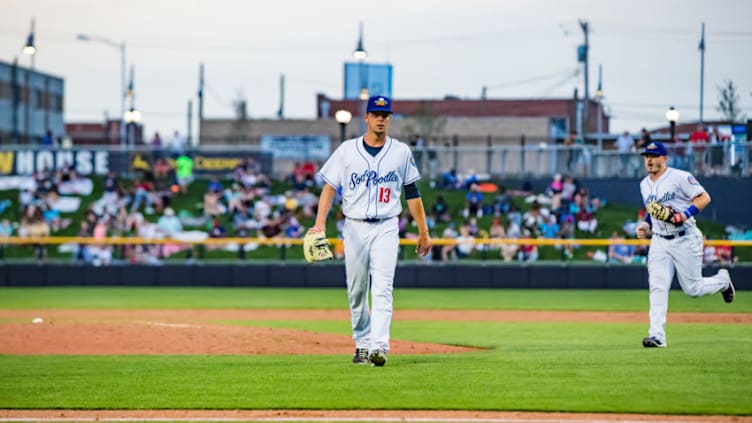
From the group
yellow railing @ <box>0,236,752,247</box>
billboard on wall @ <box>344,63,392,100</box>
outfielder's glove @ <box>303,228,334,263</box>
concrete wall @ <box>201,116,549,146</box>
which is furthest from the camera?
concrete wall @ <box>201,116,549,146</box>

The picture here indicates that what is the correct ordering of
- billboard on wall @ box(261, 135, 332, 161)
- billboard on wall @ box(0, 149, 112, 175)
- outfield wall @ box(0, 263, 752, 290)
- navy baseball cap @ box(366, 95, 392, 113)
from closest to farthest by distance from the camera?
navy baseball cap @ box(366, 95, 392, 113) → outfield wall @ box(0, 263, 752, 290) → billboard on wall @ box(0, 149, 112, 175) → billboard on wall @ box(261, 135, 332, 161)

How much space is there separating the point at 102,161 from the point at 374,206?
30462 mm

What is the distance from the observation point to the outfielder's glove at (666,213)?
432 inches

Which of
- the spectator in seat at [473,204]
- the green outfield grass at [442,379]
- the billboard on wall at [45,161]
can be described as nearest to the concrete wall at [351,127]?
the billboard on wall at [45,161]

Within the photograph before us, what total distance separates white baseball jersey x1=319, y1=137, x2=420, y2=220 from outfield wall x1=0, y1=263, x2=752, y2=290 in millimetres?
17327

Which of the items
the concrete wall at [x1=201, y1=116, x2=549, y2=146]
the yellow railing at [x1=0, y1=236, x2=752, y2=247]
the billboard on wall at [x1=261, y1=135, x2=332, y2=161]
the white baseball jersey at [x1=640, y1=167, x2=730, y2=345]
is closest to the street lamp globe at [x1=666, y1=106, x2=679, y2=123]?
the yellow railing at [x1=0, y1=236, x2=752, y2=247]

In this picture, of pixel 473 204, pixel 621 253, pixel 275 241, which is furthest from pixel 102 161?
pixel 621 253

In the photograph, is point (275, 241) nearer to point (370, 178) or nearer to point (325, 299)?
point (325, 299)

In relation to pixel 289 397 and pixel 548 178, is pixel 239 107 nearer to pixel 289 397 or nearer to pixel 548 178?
pixel 548 178

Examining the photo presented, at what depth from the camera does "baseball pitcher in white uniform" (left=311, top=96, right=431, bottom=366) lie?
9.53 meters

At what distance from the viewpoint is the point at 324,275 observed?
1102 inches

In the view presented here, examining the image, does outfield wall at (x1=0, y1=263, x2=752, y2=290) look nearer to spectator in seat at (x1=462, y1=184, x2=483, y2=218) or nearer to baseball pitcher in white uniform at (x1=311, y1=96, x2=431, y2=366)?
spectator in seat at (x1=462, y1=184, x2=483, y2=218)

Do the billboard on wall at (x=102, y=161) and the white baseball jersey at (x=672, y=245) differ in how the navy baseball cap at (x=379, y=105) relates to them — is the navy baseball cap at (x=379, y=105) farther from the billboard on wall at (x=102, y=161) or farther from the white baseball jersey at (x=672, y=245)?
the billboard on wall at (x=102, y=161)

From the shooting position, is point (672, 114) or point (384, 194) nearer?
point (384, 194)
